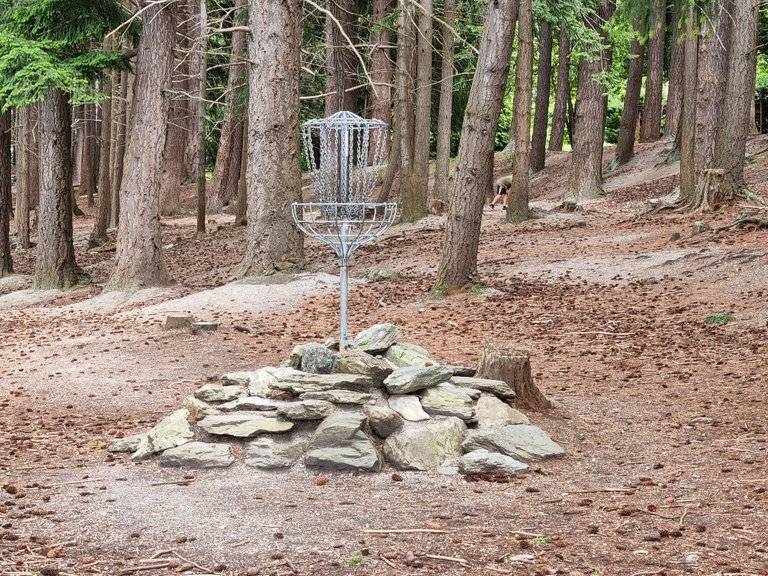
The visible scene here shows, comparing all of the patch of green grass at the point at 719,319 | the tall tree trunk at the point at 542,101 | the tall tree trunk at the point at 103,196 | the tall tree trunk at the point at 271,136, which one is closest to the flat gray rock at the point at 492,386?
the patch of green grass at the point at 719,319

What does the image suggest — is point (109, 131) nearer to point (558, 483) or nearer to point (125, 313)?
point (125, 313)

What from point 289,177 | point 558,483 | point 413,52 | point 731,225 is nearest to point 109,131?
point 413,52

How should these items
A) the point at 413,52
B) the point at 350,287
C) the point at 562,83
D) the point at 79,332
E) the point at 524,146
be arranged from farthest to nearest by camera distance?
the point at 562,83 → the point at 413,52 → the point at 524,146 → the point at 350,287 → the point at 79,332

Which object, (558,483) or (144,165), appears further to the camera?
(144,165)

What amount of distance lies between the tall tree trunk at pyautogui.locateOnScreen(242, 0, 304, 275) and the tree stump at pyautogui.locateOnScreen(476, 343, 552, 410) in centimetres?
861

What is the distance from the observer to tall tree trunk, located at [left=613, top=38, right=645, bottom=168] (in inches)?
1196

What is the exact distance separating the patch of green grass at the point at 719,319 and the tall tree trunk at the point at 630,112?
1910 cm

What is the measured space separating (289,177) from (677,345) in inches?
303

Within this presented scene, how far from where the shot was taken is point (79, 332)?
551 inches

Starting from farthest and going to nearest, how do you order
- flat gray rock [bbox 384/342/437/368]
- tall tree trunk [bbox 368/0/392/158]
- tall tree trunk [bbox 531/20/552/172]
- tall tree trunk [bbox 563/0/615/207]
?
1. tall tree trunk [bbox 531/20/552/172]
2. tall tree trunk [bbox 563/0/615/207]
3. tall tree trunk [bbox 368/0/392/158]
4. flat gray rock [bbox 384/342/437/368]

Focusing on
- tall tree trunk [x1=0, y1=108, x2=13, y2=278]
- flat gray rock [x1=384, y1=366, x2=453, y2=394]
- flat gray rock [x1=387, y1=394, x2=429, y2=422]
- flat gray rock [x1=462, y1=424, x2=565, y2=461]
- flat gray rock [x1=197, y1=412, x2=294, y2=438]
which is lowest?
flat gray rock [x1=462, y1=424, x2=565, y2=461]

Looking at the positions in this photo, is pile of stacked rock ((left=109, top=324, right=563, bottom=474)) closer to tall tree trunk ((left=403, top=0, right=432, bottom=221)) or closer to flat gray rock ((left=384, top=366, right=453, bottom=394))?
flat gray rock ((left=384, top=366, right=453, bottom=394))

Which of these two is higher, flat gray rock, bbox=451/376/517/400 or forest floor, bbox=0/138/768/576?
flat gray rock, bbox=451/376/517/400

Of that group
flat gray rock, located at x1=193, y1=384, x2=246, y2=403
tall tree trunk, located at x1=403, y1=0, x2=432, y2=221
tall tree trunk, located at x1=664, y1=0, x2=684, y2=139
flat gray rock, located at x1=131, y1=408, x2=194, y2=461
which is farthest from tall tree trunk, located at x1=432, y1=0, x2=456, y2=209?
flat gray rock, located at x1=131, y1=408, x2=194, y2=461
